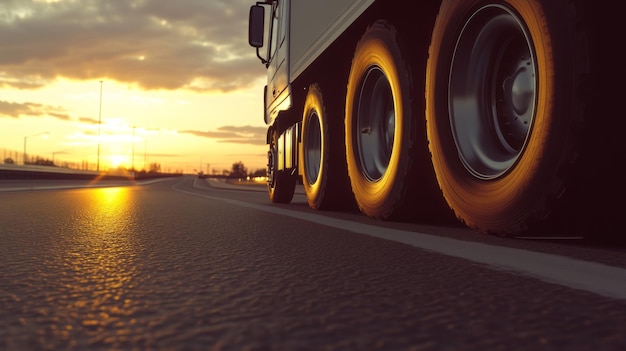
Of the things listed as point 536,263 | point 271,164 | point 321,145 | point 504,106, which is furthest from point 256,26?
point 536,263

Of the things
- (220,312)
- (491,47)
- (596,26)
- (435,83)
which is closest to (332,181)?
(435,83)

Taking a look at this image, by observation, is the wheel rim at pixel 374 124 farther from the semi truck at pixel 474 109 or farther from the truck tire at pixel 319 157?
the truck tire at pixel 319 157

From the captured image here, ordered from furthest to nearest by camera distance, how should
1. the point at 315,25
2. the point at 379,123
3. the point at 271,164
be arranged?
the point at 271,164 → the point at 315,25 → the point at 379,123

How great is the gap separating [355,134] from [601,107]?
314 centimetres

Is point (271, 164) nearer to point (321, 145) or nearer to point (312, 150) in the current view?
point (312, 150)

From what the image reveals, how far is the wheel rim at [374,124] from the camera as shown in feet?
18.1

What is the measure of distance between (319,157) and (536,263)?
4.94 meters

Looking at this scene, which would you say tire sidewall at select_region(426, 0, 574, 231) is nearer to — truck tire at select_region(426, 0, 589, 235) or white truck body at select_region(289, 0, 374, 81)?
truck tire at select_region(426, 0, 589, 235)

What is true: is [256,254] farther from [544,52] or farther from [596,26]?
[596,26]

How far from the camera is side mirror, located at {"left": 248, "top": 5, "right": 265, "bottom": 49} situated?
9211mm

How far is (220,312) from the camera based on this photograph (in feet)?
5.62

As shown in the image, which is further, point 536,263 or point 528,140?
point 528,140

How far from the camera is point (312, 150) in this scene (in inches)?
300

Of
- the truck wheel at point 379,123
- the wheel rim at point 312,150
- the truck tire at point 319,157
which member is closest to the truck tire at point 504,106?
the truck wheel at point 379,123
